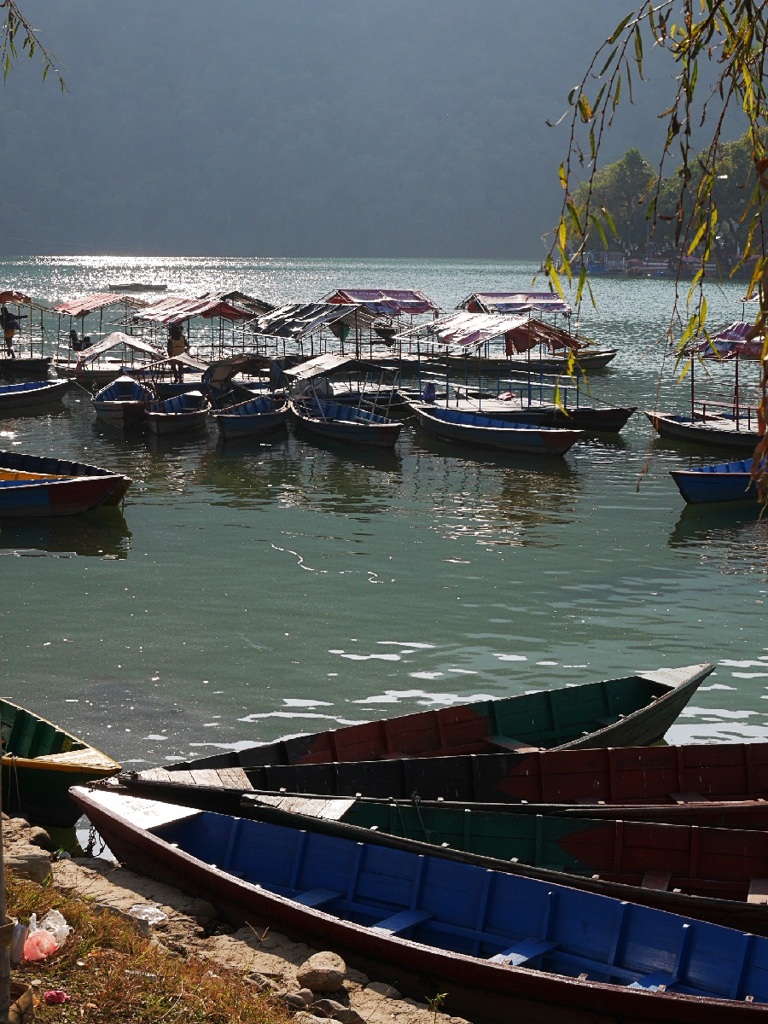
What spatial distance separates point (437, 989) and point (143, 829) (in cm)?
332

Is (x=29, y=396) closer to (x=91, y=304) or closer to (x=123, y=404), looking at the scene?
(x=123, y=404)

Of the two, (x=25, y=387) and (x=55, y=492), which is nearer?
(x=55, y=492)

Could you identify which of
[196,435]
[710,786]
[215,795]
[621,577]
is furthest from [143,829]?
[196,435]

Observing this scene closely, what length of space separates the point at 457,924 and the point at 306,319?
45654 mm

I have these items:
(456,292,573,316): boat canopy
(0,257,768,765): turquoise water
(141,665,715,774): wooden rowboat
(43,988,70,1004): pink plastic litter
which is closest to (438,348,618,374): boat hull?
(456,292,573,316): boat canopy

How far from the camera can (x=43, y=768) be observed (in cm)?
1279

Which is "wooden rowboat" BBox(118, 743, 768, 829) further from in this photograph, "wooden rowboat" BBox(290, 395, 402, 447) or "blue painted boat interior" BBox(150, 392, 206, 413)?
"blue painted boat interior" BBox(150, 392, 206, 413)

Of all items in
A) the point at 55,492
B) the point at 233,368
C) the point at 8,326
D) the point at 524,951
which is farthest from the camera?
the point at 8,326

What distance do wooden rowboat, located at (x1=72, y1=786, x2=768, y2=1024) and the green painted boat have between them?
0.93 meters

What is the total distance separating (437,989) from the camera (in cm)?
922

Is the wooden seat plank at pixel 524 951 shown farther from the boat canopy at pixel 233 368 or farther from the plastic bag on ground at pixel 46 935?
the boat canopy at pixel 233 368

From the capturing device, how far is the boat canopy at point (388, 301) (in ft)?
→ 191

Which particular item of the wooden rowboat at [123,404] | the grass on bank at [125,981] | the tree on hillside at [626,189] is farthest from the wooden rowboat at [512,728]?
the tree on hillside at [626,189]

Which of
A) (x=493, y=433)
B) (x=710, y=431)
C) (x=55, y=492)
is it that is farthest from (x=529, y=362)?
(x=55, y=492)
